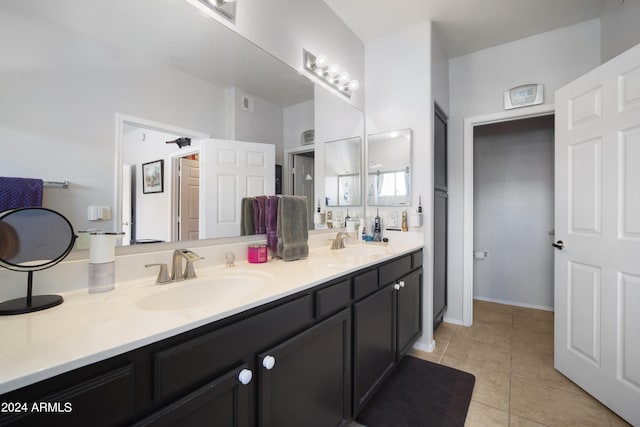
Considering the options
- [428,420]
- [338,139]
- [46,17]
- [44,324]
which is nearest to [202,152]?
[46,17]

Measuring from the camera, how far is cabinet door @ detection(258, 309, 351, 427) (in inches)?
35.7

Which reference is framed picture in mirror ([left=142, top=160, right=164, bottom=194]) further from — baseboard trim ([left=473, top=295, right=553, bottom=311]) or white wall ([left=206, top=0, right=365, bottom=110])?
baseboard trim ([left=473, top=295, right=553, bottom=311])

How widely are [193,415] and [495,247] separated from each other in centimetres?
366

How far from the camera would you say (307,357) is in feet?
3.50

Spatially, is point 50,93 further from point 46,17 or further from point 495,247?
point 495,247

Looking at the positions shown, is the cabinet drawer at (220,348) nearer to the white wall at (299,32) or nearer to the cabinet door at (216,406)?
the cabinet door at (216,406)

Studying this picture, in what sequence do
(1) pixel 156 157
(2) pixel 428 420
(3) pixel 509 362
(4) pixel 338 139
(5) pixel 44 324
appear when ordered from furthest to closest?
(4) pixel 338 139, (3) pixel 509 362, (2) pixel 428 420, (1) pixel 156 157, (5) pixel 44 324

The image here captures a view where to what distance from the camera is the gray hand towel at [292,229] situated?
1.53 m

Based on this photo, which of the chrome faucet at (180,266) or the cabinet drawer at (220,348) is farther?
the chrome faucet at (180,266)

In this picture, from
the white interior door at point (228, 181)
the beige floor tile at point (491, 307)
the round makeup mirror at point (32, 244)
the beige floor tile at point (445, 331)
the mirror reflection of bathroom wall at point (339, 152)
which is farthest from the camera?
the beige floor tile at point (491, 307)

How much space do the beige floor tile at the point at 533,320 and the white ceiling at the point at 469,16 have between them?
2.72 meters

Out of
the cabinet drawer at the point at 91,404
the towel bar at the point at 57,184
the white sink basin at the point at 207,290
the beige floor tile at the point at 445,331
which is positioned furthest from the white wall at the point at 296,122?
the beige floor tile at the point at 445,331

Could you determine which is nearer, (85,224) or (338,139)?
(85,224)

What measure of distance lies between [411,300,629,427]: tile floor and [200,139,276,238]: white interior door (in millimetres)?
1667
